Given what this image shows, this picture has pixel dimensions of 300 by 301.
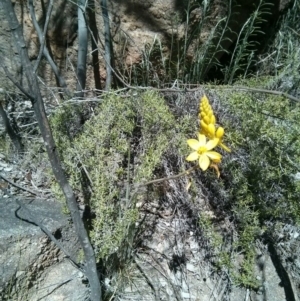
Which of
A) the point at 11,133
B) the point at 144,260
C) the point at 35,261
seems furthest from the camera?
the point at 11,133

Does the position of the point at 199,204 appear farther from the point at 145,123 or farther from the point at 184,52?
the point at 184,52

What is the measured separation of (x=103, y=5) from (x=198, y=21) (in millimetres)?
553

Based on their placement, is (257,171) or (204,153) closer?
(204,153)

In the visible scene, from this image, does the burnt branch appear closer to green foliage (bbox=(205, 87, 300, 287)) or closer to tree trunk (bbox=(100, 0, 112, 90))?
green foliage (bbox=(205, 87, 300, 287))

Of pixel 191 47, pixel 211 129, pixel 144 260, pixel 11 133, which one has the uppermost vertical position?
pixel 211 129

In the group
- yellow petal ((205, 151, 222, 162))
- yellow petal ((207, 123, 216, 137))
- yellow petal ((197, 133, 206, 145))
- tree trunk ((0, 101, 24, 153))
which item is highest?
yellow petal ((207, 123, 216, 137))

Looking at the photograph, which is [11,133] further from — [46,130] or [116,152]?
[46,130]

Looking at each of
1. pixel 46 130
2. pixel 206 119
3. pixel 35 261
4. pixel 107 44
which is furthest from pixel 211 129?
pixel 107 44

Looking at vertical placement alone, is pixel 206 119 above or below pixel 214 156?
above

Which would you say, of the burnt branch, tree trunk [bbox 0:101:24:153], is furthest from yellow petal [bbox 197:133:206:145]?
tree trunk [bbox 0:101:24:153]

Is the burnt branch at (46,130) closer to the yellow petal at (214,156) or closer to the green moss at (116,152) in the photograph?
the green moss at (116,152)

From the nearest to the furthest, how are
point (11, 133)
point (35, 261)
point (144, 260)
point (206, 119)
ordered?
1. point (206, 119)
2. point (35, 261)
3. point (144, 260)
4. point (11, 133)

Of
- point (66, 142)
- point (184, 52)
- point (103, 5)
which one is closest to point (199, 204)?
point (66, 142)

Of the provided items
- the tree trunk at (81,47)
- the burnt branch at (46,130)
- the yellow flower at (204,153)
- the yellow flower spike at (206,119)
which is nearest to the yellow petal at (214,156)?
the yellow flower at (204,153)
